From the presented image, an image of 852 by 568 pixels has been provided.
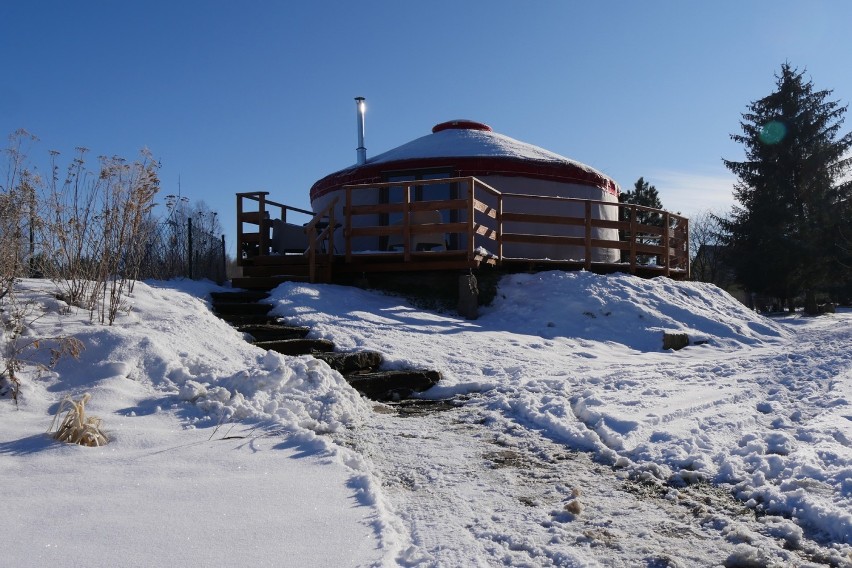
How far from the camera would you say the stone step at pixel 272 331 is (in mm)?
6750

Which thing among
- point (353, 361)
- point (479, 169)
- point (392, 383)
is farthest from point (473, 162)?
point (392, 383)

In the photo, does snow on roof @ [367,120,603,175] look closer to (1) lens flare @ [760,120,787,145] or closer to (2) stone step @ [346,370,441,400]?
(2) stone step @ [346,370,441,400]

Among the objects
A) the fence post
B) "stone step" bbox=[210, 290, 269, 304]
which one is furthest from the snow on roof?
"stone step" bbox=[210, 290, 269, 304]

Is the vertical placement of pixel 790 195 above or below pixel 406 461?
above

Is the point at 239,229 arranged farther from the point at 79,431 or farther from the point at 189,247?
the point at 79,431

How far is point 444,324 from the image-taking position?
27.9 ft

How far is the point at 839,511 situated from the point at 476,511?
154 cm

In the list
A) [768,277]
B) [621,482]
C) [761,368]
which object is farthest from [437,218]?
[768,277]

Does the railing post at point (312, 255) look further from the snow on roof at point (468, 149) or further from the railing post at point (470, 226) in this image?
the snow on roof at point (468, 149)

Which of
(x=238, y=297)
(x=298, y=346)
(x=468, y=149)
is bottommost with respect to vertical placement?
(x=298, y=346)

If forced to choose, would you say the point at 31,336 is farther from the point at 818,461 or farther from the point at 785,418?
the point at 785,418

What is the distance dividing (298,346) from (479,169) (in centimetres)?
729

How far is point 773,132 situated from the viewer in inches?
926

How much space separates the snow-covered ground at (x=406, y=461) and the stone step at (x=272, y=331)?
0.56 m
